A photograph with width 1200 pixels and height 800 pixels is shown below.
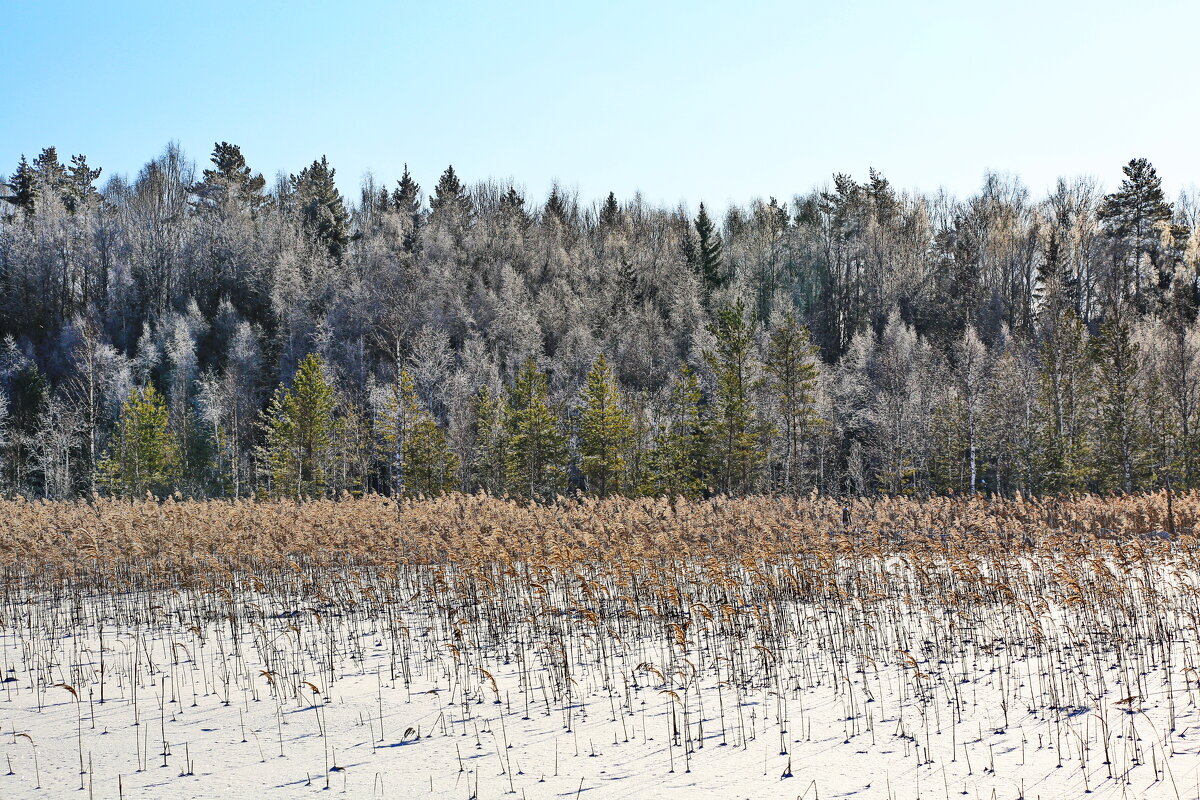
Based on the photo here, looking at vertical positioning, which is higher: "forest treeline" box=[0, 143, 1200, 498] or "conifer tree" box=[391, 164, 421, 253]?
"conifer tree" box=[391, 164, 421, 253]

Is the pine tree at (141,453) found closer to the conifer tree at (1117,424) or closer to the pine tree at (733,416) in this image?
the pine tree at (733,416)

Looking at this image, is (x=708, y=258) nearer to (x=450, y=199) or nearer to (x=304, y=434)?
(x=450, y=199)

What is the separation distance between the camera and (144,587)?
13.6 metres

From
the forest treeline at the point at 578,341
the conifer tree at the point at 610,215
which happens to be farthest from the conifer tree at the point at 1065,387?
the conifer tree at the point at 610,215

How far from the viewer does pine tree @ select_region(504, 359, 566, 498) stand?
4081 centimetres

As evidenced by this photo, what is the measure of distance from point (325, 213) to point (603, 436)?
50023 millimetres

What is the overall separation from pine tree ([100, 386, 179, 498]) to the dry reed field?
112 feet

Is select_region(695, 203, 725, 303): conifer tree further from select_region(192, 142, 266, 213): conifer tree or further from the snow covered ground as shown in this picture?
the snow covered ground

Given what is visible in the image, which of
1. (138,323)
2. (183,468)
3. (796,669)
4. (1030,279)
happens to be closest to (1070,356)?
(1030,279)

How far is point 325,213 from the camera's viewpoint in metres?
78.2

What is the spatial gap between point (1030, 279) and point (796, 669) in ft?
220

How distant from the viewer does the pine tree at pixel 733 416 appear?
3822cm

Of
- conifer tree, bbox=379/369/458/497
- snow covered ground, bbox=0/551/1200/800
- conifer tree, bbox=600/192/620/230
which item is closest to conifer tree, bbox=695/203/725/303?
conifer tree, bbox=600/192/620/230

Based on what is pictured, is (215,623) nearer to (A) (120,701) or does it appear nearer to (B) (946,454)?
(A) (120,701)
